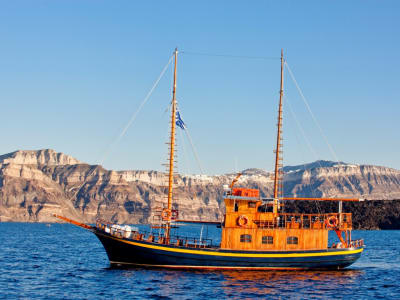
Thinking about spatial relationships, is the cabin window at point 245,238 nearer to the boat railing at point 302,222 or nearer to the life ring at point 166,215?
the boat railing at point 302,222

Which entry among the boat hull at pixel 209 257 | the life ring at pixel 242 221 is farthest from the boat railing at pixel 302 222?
the boat hull at pixel 209 257

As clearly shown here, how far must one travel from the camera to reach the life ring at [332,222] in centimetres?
5200

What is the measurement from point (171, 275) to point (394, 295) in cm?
1781

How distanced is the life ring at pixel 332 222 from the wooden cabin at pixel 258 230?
45 centimetres

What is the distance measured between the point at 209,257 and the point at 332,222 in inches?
495

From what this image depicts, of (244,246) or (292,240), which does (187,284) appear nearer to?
(244,246)

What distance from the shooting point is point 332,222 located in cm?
5250

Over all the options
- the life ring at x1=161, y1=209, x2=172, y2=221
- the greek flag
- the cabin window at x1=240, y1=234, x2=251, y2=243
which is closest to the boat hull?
the cabin window at x1=240, y1=234, x2=251, y2=243

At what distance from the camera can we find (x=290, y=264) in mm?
50375

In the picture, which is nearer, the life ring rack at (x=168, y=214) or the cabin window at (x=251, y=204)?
the cabin window at (x=251, y=204)

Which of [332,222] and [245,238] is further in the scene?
[332,222]

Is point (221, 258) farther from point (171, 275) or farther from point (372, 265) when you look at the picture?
point (372, 265)

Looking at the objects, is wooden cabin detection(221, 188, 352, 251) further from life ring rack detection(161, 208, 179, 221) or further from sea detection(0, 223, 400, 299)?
life ring rack detection(161, 208, 179, 221)

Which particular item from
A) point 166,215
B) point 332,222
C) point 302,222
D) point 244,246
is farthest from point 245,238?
point 332,222
